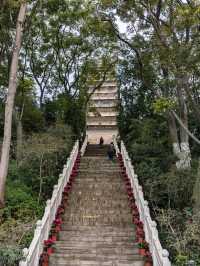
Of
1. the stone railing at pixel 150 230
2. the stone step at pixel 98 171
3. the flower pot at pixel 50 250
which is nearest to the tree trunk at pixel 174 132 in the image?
the stone railing at pixel 150 230

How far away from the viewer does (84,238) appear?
1318 cm

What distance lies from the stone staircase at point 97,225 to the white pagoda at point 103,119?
13765 mm

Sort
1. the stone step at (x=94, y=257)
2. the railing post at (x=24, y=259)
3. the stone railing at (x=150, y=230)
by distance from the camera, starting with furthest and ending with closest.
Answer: the stone step at (x=94, y=257), the stone railing at (x=150, y=230), the railing post at (x=24, y=259)

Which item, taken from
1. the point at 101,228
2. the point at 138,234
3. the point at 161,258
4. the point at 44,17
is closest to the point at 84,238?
the point at 101,228

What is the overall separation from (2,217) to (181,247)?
6127mm

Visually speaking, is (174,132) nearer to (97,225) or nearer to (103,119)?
(97,225)

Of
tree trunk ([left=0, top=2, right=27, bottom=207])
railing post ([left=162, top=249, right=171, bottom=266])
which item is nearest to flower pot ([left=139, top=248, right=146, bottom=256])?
railing post ([left=162, top=249, right=171, bottom=266])

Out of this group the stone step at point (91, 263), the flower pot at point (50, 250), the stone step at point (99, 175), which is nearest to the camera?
the stone step at point (91, 263)

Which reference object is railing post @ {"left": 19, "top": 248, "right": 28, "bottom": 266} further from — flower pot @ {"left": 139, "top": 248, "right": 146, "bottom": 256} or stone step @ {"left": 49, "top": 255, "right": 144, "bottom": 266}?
flower pot @ {"left": 139, "top": 248, "right": 146, "bottom": 256}

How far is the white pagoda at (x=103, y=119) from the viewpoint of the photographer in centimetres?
3378

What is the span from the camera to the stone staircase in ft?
38.9

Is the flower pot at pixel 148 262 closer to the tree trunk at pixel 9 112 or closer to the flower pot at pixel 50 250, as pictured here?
the flower pot at pixel 50 250

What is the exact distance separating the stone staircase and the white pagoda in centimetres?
1377

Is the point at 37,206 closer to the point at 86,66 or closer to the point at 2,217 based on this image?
the point at 2,217
